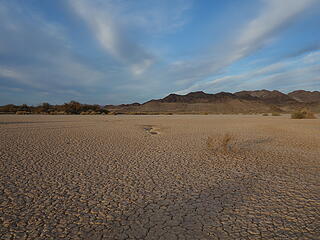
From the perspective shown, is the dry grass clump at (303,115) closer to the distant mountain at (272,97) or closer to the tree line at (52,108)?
the tree line at (52,108)

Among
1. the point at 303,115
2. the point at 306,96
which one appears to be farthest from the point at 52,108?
the point at 306,96

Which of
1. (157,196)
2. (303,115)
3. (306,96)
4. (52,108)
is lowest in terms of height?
(157,196)

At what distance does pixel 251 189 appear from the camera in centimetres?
357

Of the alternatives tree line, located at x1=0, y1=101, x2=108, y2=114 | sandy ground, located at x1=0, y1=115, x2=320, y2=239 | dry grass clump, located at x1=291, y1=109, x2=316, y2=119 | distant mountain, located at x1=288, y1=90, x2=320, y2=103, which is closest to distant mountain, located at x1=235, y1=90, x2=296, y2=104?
distant mountain, located at x1=288, y1=90, x2=320, y2=103

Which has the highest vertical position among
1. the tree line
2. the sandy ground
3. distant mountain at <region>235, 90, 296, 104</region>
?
distant mountain at <region>235, 90, 296, 104</region>

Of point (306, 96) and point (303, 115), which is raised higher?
point (306, 96)

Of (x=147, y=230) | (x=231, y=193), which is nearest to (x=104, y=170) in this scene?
(x=147, y=230)

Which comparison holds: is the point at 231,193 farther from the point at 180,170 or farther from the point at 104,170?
the point at 104,170

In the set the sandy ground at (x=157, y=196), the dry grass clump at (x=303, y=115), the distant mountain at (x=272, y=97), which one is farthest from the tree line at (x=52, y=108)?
the distant mountain at (x=272, y=97)

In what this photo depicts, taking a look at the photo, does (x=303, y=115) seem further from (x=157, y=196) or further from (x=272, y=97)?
(x=272, y=97)

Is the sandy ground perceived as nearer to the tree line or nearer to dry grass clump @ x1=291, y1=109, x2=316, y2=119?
dry grass clump @ x1=291, y1=109, x2=316, y2=119

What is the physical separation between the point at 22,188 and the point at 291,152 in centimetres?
785

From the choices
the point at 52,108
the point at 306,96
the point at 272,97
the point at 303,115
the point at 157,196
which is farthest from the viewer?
the point at 306,96

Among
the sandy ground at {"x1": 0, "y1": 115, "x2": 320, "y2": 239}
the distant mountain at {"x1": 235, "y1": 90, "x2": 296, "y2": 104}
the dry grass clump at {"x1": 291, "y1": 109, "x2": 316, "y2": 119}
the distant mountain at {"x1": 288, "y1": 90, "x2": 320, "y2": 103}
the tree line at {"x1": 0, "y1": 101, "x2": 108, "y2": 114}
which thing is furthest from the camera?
the distant mountain at {"x1": 288, "y1": 90, "x2": 320, "y2": 103}
